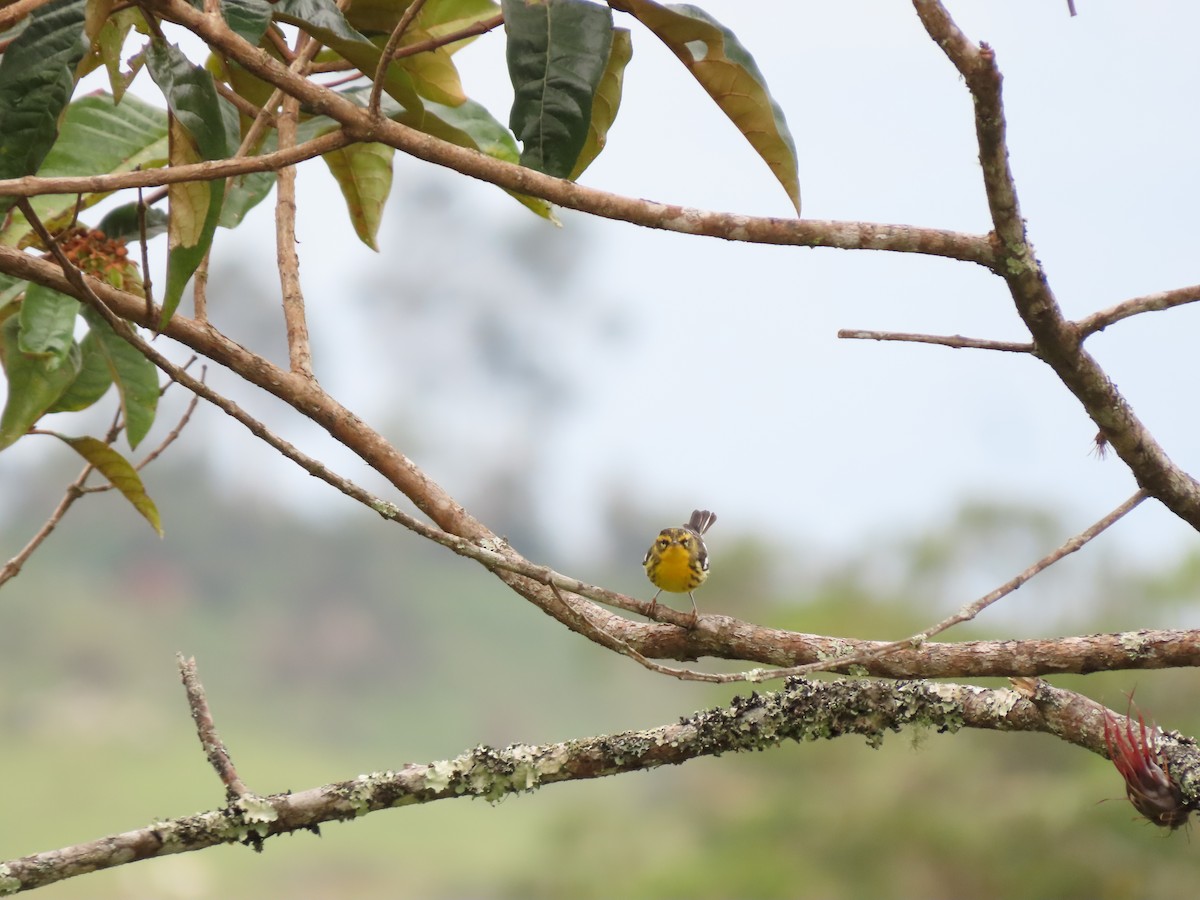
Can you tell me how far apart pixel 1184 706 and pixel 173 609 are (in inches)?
293

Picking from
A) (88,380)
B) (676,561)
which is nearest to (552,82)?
(88,380)

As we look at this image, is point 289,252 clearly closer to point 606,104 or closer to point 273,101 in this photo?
point 273,101

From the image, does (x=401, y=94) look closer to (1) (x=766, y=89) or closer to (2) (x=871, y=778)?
(1) (x=766, y=89)

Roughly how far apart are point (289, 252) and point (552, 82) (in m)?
0.53

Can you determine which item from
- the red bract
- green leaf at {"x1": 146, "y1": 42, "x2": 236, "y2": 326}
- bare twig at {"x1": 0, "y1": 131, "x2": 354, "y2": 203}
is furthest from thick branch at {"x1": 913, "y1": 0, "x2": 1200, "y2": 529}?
green leaf at {"x1": 146, "y1": 42, "x2": 236, "y2": 326}

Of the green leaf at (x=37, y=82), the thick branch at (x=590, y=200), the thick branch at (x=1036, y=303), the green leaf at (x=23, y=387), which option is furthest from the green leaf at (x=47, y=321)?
the thick branch at (x=1036, y=303)

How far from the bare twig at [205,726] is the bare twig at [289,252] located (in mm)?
329

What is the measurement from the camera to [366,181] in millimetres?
1483

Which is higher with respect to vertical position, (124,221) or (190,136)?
(124,221)

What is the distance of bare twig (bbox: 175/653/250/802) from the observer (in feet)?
3.42

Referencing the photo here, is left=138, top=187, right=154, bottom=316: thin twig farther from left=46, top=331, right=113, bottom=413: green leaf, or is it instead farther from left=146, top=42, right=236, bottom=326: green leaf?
left=46, top=331, right=113, bottom=413: green leaf

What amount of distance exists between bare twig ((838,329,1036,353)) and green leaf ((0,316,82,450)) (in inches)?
32.7

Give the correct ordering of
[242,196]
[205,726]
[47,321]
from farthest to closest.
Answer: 1. [242,196]
2. [47,321]
3. [205,726]

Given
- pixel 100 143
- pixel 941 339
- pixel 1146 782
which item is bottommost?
pixel 1146 782
